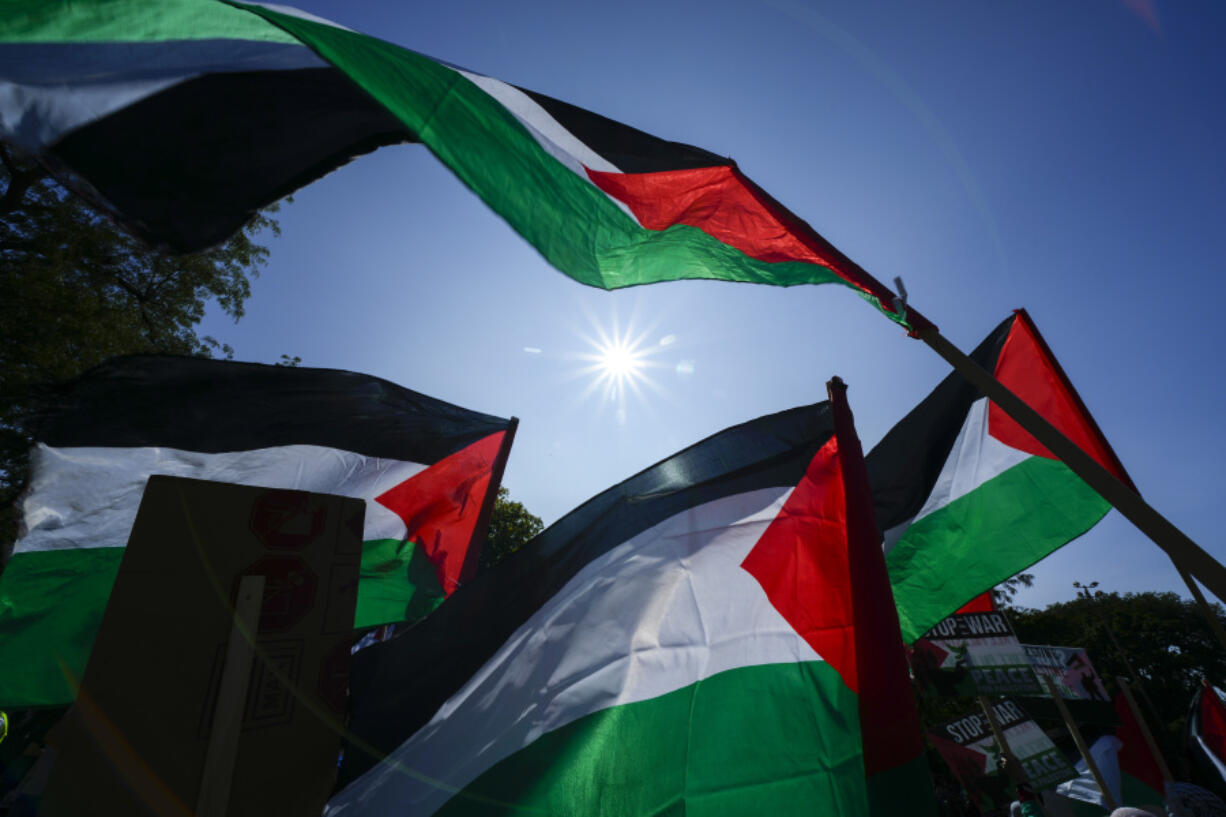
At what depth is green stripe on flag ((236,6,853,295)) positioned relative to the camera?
104 inches

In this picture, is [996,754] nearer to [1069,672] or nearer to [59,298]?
[1069,672]

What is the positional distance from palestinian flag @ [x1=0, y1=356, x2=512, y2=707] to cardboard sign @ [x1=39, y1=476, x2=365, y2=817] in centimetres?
264

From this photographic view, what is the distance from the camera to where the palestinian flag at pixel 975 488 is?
11.6ft

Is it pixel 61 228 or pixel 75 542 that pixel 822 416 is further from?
pixel 61 228

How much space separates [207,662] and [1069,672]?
12.4 m

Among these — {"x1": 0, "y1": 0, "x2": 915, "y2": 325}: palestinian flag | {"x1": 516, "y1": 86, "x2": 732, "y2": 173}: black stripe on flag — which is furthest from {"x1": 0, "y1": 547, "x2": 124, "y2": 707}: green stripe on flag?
{"x1": 516, "y1": 86, "x2": 732, "y2": 173}: black stripe on flag

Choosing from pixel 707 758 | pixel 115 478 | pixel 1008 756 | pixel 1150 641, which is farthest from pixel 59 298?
pixel 1150 641

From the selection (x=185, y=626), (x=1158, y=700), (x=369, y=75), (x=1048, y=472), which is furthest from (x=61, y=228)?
(x=1158, y=700)

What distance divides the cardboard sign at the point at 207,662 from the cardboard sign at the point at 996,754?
8.70m

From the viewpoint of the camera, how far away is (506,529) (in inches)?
1035

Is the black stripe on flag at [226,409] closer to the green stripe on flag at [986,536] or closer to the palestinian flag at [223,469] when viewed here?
the palestinian flag at [223,469]

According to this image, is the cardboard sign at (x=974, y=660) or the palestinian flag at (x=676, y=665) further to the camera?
the cardboard sign at (x=974, y=660)

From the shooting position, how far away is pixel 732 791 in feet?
7.86

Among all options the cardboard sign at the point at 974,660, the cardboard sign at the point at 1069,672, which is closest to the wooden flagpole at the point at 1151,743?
the cardboard sign at the point at 1069,672
